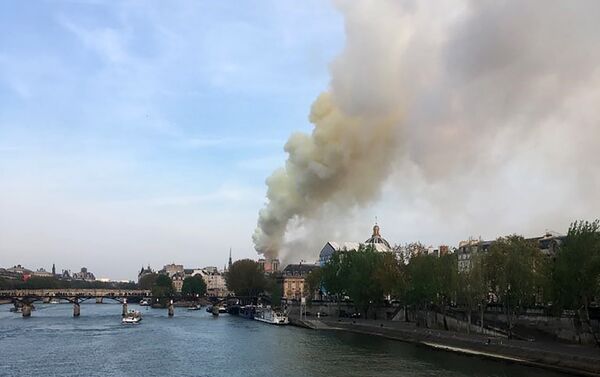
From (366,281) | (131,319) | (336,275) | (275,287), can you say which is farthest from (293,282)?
(366,281)

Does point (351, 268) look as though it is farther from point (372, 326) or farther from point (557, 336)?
point (557, 336)

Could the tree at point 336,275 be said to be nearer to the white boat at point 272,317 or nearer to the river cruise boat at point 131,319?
the white boat at point 272,317

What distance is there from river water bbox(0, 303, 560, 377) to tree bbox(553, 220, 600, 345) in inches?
356

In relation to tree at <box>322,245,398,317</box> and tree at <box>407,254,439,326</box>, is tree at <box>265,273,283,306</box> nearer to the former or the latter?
tree at <box>322,245,398,317</box>

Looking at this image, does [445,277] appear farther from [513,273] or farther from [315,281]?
[315,281]

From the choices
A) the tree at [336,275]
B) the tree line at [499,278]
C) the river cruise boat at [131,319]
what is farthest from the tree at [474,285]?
the river cruise boat at [131,319]

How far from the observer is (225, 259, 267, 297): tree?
6644 inches

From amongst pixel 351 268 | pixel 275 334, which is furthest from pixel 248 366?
pixel 351 268

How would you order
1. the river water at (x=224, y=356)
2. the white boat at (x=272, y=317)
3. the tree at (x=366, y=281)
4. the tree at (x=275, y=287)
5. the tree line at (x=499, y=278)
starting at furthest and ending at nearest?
the tree at (x=275, y=287)
the white boat at (x=272, y=317)
the tree at (x=366, y=281)
the tree line at (x=499, y=278)
the river water at (x=224, y=356)

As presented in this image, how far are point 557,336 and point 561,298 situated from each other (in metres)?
9.78

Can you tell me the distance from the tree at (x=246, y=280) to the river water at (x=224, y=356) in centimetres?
7818

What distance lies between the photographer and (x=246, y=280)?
553 ft

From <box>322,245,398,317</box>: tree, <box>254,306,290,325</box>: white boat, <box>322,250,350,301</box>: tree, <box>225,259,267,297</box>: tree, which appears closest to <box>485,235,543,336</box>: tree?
<box>322,245,398,317</box>: tree

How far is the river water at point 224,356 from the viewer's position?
50562mm
